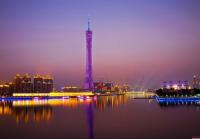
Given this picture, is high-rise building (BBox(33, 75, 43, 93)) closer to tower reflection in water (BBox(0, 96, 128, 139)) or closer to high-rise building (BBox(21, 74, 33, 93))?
high-rise building (BBox(21, 74, 33, 93))

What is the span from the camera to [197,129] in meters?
14.9

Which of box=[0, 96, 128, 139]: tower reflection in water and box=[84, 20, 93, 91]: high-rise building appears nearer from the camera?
box=[0, 96, 128, 139]: tower reflection in water

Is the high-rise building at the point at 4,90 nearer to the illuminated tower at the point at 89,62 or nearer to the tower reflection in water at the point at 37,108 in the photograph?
the illuminated tower at the point at 89,62

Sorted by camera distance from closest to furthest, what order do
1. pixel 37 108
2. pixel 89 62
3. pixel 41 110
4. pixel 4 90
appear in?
1. pixel 41 110
2. pixel 37 108
3. pixel 89 62
4. pixel 4 90

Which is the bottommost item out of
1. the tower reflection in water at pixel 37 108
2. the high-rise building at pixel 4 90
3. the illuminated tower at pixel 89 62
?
the tower reflection in water at pixel 37 108

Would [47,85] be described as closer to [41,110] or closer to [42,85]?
[42,85]

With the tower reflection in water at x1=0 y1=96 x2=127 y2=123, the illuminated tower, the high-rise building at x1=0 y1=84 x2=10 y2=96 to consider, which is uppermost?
the illuminated tower

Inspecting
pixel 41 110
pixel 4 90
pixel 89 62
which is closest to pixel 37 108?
pixel 41 110

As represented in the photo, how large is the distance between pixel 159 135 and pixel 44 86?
213 feet

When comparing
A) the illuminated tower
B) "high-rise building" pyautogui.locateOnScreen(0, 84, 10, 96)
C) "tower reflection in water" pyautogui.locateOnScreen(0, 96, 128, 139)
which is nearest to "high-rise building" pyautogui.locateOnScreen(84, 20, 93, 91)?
the illuminated tower

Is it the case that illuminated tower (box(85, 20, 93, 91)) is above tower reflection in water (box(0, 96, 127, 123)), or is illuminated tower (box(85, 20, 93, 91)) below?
above

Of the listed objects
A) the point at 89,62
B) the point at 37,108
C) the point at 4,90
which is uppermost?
the point at 89,62

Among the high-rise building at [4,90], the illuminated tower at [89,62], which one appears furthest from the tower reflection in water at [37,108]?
the high-rise building at [4,90]

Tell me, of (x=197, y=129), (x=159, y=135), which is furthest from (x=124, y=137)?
(x=197, y=129)
